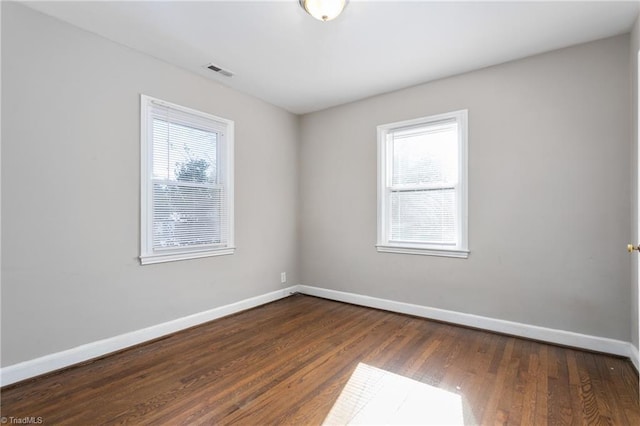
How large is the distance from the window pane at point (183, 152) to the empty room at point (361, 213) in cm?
2

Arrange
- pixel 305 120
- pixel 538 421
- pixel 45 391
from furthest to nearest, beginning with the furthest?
pixel 305 120 → pixel 45 391 → pixel 538 421

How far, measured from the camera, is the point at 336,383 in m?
2.22

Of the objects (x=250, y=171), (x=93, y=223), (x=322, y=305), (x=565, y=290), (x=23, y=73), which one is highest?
(x=23, y=73)

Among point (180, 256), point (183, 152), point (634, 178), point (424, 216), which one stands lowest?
point (180, 256)

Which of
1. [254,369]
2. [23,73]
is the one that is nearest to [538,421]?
[254,369]

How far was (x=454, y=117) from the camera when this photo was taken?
3434 millimetres

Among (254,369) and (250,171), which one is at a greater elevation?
(250,171)

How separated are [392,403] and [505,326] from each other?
1790 mm

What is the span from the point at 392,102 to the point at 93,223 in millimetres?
3391

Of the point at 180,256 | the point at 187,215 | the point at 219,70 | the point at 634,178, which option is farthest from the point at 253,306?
the point at 634,178

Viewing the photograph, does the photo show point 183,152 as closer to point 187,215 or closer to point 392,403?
point 187,215

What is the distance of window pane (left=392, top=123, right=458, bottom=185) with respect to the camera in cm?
350

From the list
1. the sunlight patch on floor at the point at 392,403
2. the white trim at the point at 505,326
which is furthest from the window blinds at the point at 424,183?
the sunlight patch on floor at the point at 392,403

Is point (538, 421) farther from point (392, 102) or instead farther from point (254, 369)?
point (392, 102)
